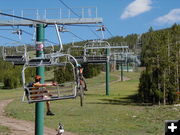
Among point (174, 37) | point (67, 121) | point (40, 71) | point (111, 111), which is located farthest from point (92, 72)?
point (40, 71)

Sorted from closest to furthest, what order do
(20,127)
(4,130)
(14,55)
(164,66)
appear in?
1. (14,55)
2. (4,130)
3. (20,127)
4. (164,66)

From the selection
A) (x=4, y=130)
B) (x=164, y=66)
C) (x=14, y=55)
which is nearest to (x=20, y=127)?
(x=4, y=130)

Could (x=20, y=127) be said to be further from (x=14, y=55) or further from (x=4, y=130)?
(x=14, y=55)

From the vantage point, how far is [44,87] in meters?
8.32

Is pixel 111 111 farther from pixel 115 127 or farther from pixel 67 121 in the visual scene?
pixel 115 127

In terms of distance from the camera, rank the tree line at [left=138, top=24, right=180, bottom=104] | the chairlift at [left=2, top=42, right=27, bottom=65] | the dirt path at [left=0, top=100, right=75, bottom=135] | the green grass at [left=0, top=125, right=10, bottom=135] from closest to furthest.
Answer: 1. the chairlift at [left=2, top=42, right=27, bottom=65]
2. the green grass at [left=0, top=125, right=10, bottom=135]
3. the dirt path at [left=0, top=100, right=75, bottom=135]
4. the tree line at [left=138, top=24, right=180, bottom=104]

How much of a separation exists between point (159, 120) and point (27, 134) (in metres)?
7.93

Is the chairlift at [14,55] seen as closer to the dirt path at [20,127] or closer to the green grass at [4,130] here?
the green grass at [4,130]

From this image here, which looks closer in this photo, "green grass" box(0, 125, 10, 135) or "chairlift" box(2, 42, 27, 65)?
"chairlift" box(2, 42, 27, 65)

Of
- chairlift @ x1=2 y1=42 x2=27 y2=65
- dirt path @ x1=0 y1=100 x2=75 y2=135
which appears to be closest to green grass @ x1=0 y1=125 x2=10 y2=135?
dirt path @ x1=0 y1=100 x2=75 y2=135

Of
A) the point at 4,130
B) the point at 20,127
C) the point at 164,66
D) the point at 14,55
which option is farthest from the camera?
the point at 164,66

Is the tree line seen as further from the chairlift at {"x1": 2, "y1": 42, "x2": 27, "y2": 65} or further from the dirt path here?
the chairlift at {"x1": 2, "y1": 42, "x2": 27, "y2": 65}

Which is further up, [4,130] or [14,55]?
[14,55]

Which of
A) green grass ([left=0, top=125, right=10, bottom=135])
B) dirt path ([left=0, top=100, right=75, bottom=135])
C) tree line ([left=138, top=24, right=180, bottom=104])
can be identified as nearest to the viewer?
green grass ([left=0, top=125, right=10, bottom=135])
